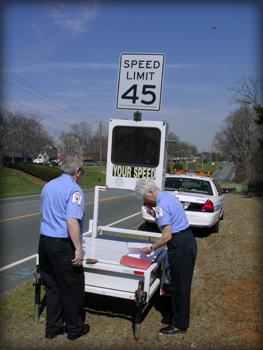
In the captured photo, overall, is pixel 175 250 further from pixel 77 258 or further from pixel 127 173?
pixel 127 173

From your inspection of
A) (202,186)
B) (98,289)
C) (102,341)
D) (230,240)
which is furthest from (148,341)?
(202,186)

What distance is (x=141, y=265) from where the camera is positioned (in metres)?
3.65

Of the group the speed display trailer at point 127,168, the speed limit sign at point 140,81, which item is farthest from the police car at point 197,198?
the speed limit sign at point 140,81

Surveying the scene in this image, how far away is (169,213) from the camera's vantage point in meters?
3.62

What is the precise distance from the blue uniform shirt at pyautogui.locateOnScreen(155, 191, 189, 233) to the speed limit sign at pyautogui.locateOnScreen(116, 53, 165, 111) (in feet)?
5.07

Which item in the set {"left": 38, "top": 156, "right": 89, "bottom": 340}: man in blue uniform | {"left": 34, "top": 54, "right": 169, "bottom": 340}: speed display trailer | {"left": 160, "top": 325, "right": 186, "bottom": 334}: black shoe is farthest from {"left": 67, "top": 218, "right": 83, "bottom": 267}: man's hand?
{"left": 160, "top": 325, "right": 186, "bottom": 334}: black shoe

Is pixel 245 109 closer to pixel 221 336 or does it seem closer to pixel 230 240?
pixel 230 240

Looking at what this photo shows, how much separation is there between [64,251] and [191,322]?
1866 mm

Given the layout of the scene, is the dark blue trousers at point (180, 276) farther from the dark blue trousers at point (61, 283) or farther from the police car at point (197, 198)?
the police car at point (197, 198)

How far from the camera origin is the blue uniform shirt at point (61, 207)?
3.28m

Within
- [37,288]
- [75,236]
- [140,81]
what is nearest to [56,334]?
[37,288]

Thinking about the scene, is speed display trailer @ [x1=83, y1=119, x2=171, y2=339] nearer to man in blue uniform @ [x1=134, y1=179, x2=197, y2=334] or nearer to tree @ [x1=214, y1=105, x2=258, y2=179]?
man in blue uniform @ [x1=134, y1=179, x2=197, y2=334]

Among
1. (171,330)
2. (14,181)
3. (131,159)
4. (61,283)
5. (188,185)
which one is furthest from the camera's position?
(14,181)

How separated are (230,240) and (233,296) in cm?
393
